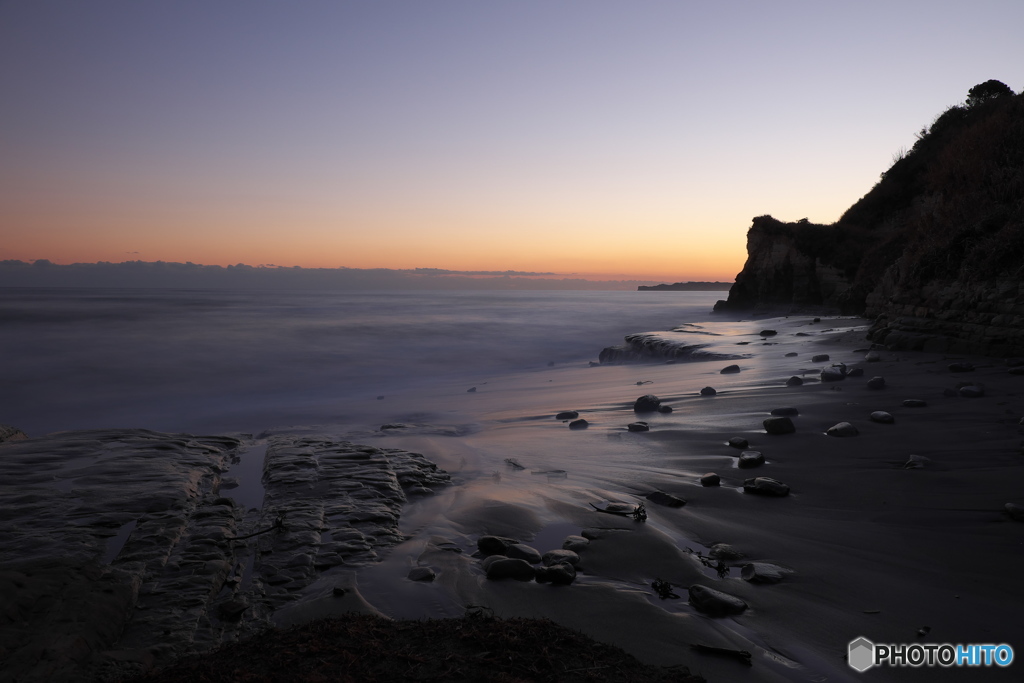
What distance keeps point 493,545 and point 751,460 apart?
220cm

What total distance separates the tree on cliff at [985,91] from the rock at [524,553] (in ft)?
81.9

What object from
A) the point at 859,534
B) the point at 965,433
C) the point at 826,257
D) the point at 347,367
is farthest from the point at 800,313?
the point at 859,534

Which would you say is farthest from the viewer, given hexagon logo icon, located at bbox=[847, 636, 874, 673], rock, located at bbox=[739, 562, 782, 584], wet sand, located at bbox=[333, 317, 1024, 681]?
rock, located at bbox=[739, 562, 782, 584]

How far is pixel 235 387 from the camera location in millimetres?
13883

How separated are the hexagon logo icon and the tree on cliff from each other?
24.7 metres

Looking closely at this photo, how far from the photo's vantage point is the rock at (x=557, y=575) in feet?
8.06

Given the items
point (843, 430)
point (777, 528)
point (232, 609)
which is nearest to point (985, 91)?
point (843, 430)

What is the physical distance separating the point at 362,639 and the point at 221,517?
2148 mm

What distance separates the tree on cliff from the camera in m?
18.7

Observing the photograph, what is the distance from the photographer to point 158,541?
3.07m

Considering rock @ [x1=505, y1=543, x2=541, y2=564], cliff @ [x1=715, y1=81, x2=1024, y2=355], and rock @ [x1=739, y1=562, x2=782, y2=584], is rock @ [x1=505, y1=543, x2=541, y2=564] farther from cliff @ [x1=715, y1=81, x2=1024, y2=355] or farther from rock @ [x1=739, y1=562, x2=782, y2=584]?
cliff @ [x1=715, y1=81, x2=1024, y2=355]

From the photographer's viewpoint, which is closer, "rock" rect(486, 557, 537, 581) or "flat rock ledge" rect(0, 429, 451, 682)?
"flat rock ledge" rect(0, 429, 451, 682)

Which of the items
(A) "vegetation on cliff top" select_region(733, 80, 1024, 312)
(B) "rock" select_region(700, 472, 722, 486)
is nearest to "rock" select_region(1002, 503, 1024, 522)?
(B) "rock" select_region(700, 472, 722, 486)

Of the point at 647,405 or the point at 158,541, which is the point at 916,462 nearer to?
the point at 647,405
